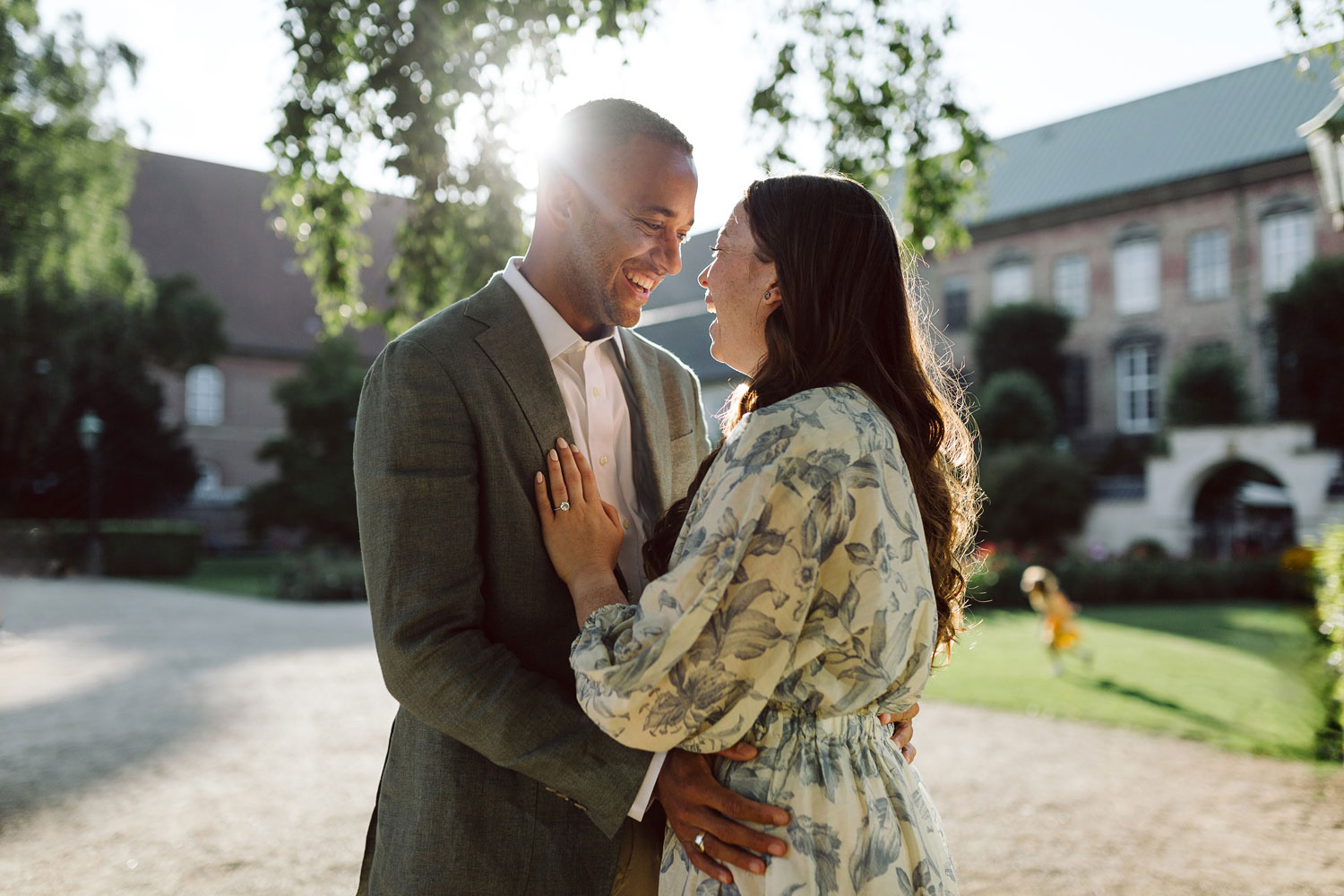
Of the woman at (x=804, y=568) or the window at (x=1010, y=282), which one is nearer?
the woman at (x=804, y=568)

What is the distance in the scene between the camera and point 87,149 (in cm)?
2102

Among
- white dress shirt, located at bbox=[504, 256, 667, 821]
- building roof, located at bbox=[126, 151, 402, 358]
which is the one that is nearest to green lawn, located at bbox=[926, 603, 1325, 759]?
white dress shirt, located at bbox=[504, 256, 667, 821]

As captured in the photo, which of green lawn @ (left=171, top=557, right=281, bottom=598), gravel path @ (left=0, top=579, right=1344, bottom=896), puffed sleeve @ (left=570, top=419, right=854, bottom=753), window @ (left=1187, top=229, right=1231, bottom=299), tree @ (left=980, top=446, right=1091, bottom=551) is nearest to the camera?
puffed sleeve @ (left=570, top=419, right=854, bottom=753)

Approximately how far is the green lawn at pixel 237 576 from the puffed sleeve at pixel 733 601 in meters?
21.9

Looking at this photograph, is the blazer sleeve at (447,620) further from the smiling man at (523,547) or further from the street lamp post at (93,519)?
the street lamp post at (93,519)

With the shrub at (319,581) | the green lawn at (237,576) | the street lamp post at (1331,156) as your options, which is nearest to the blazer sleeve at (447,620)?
the street lamp post at (1331,156)

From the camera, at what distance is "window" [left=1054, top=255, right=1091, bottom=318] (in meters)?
33.0

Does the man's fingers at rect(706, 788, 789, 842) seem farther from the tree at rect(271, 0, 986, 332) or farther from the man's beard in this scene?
the tree at rect(271, 0, 986, 332)

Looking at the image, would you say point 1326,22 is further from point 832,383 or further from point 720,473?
point 720,473

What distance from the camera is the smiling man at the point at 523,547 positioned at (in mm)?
1902

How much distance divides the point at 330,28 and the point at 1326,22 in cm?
490

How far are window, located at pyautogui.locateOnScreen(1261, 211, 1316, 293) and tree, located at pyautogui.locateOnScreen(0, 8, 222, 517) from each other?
28.4 metres

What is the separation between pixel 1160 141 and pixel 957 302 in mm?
7784

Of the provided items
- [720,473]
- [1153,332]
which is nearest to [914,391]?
[720,473]
